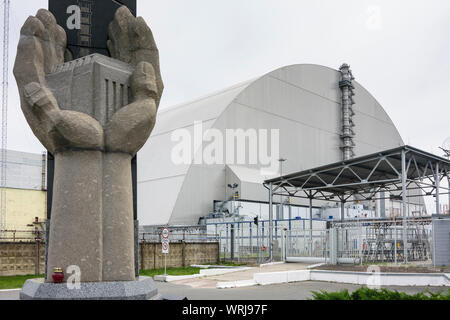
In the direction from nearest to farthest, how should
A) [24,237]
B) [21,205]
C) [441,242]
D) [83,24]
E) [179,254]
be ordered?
1. [83,24]
2. [441,242]
3. [179,254]
4. [24,237]
5. [21,205]

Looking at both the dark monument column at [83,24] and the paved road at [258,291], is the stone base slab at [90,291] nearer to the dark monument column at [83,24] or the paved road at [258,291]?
the dark monument column at [83,24]

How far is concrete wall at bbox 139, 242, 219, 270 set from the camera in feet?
88.3

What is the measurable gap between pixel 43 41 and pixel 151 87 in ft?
7.44

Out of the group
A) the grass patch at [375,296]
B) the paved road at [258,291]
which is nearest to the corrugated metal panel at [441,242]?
the paved road at [258,291]

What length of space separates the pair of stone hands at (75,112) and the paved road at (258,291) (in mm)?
6610

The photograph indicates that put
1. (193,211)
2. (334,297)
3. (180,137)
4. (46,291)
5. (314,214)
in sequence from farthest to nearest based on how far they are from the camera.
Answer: (314,214), (180,137), (193,211), (46,291), (334,297)

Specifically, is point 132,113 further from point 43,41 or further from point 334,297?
point 334,297

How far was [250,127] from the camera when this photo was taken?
4666 centimetres

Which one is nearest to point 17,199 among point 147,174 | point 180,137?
point 147,174

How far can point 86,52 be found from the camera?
10.3 metres

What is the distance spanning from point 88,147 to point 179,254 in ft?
70.8

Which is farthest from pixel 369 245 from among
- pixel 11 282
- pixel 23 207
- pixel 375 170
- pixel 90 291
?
pixel 23 207

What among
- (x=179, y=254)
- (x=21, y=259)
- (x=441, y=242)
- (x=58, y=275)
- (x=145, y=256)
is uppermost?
(x=58, y=275)

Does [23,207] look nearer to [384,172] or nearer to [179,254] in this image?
[179,254]
